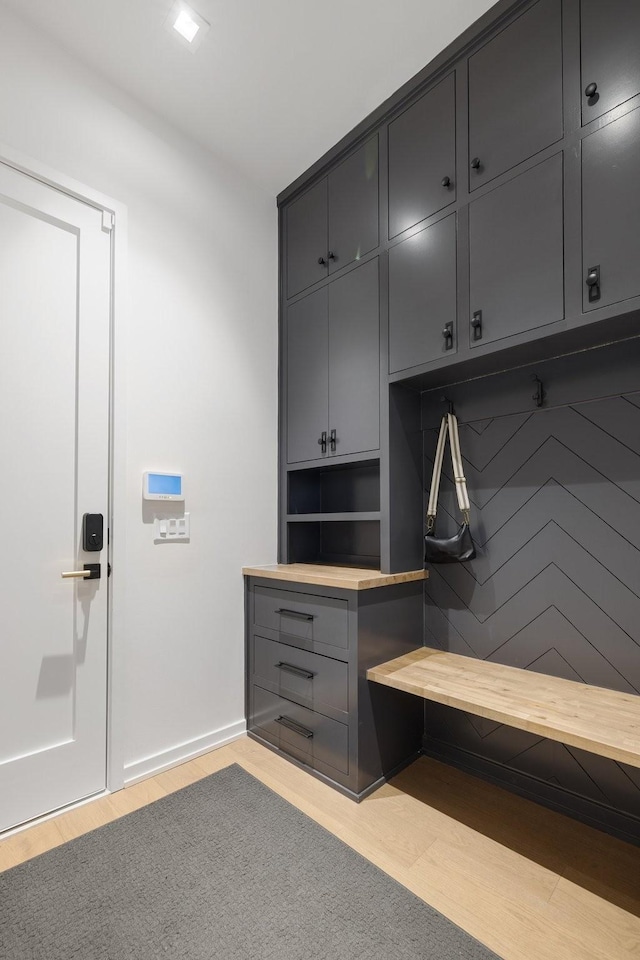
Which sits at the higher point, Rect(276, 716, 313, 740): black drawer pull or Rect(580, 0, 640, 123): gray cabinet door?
Rect(580, 0, 640, 123): gray cabinet door

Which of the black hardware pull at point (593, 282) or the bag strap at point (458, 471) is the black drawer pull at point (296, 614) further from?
the black hardware pull at point (593, 282)

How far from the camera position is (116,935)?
4.26ft

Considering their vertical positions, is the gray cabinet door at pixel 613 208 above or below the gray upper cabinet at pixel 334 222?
below

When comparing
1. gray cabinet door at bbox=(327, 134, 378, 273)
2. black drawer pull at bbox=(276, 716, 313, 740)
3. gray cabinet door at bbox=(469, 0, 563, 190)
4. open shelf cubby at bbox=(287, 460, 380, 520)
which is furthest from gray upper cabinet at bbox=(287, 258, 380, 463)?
black drawer pull at bbox=(276, 716, 313, 740)

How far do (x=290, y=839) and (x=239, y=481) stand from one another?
158 centimetres

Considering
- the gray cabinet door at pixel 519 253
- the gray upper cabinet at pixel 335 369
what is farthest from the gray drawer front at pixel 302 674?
the gray cabinet door at pixel 519 253

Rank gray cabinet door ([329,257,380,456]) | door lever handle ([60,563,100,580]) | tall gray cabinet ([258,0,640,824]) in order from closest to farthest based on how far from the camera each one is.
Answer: tall gray cabinet ([258,0,640,824]) < door lever handle ([60,563,100,580]) < gray cabinet door ([329,257,380,456])

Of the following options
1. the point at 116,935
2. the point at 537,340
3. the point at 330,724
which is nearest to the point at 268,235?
the point at 537,340

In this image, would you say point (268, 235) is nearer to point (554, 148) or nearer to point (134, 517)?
point (554, 148)

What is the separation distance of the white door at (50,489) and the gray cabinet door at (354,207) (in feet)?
3.69

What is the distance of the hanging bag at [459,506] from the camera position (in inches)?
82.6

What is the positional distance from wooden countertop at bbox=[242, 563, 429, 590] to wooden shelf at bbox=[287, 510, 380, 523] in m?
0.26

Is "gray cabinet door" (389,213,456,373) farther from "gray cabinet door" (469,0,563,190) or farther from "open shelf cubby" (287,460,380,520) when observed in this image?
"open shelf cubby" (287,460,380,520)

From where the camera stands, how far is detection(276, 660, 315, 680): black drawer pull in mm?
2131
